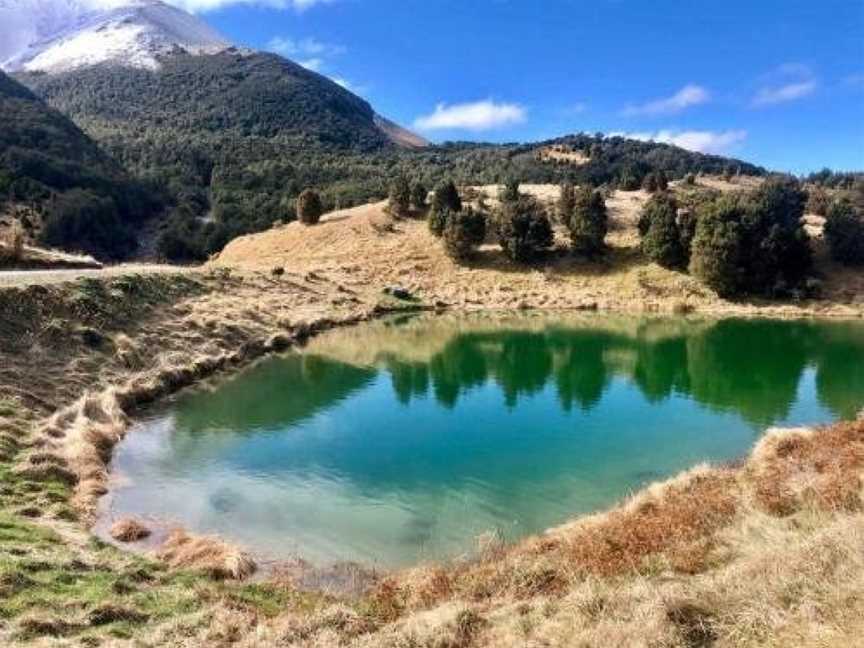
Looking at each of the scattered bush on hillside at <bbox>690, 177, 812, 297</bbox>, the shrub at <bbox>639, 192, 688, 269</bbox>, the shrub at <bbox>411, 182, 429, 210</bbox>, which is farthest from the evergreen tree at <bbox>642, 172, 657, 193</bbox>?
the shrub at <bbox>411, 182, 429, 210</bbox>

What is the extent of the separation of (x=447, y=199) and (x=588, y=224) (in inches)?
584

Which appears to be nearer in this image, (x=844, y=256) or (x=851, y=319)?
(x=851, y=319)

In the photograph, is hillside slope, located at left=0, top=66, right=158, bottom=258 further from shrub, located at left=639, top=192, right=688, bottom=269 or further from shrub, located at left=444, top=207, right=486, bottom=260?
shrub, located at left=639, top=192, right=688, bottom=269

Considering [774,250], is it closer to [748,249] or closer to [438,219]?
[748,249]

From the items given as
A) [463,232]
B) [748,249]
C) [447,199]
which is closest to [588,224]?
[463,232]

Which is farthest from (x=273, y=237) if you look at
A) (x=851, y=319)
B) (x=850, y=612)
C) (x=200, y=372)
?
(x=850, y=612)

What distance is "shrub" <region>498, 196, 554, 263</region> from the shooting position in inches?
2872

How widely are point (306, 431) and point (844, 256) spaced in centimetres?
5374

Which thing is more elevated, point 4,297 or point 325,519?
point 4,297

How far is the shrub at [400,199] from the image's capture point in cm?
8431

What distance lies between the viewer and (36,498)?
66.8 feet

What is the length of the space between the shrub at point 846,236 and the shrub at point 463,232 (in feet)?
97.5

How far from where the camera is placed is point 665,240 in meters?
68.1

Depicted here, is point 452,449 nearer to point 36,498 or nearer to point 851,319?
point 36,498
